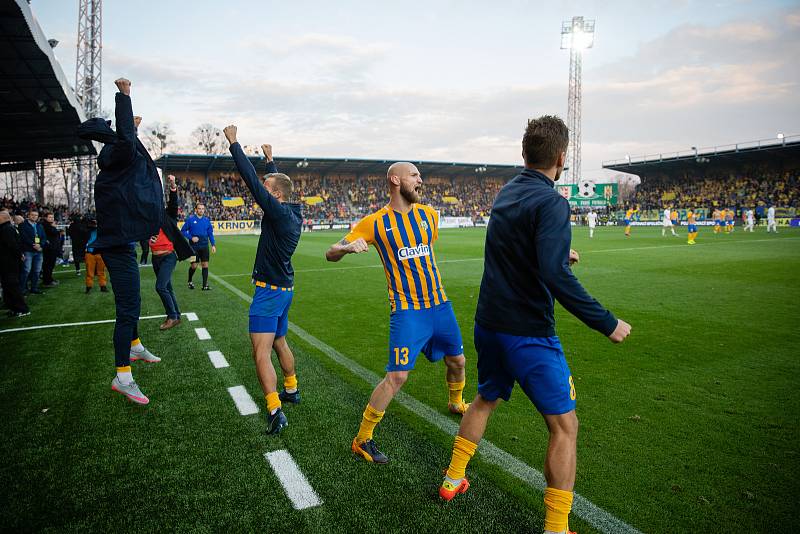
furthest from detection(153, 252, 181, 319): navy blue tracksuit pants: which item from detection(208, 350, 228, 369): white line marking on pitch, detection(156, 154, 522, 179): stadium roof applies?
detection(156, 154, 522, 179): stadium roof

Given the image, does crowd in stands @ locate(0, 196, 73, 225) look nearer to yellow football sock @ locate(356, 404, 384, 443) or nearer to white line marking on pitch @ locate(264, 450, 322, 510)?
white line marking on pitch @ locate(264, 450, 322, 510)

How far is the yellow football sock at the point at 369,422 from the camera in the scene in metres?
3.22

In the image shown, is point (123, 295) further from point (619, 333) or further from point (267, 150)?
point (619, 333)

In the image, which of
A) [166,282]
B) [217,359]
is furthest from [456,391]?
[166,282]

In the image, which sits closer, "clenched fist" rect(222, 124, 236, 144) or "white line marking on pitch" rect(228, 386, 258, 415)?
"clenched fist" rect(222, 124, 236, 144)

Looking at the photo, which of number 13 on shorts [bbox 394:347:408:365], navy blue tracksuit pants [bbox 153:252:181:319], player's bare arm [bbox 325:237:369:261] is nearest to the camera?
player's bare arm [bbox 325:237:369:261]

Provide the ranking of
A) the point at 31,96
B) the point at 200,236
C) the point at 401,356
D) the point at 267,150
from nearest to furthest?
1. the point at 401,356
2. the point at 267,150
3. the point at 200,236
4. the point at 31,96

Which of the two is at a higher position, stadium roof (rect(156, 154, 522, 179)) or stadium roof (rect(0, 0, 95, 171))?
stadium roof (rect(156, 154, 522, 179))

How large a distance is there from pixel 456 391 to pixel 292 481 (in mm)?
1531

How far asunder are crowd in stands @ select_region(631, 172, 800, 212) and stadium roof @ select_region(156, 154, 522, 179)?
16914mm

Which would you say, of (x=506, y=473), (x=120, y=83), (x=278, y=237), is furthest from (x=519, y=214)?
(x=120, y=83)

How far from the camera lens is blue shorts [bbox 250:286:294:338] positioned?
394 centimetres

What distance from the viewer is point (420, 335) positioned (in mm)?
3285

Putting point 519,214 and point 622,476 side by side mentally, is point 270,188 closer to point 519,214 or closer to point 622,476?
point 519,214
